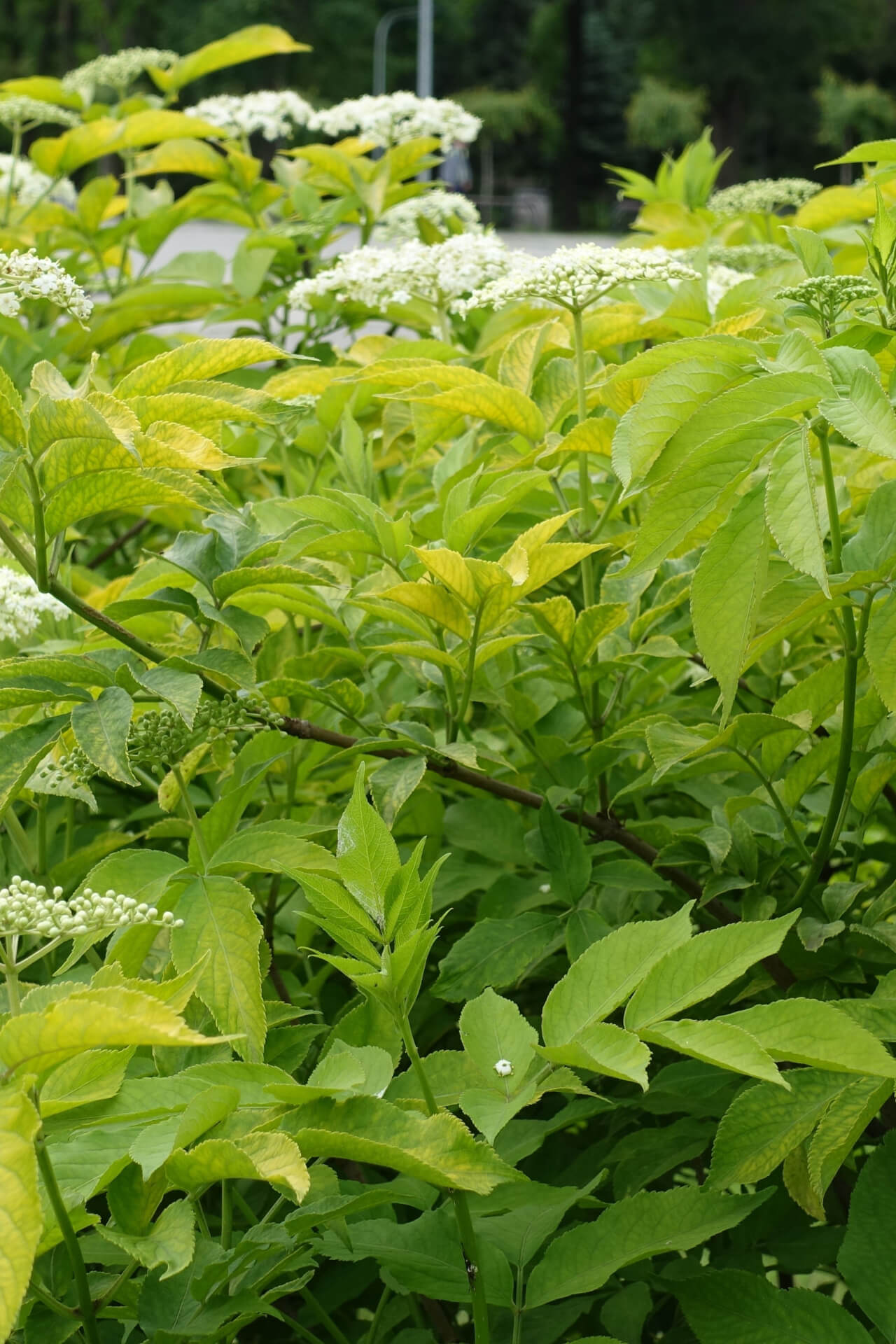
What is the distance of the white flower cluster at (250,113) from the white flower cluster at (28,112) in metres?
0.24

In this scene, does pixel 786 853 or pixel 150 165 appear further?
pixel 150 165

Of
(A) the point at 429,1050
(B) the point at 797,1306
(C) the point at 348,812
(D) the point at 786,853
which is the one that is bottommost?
(A) the point at 429,1050

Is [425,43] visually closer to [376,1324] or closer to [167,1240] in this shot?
[376,1324]

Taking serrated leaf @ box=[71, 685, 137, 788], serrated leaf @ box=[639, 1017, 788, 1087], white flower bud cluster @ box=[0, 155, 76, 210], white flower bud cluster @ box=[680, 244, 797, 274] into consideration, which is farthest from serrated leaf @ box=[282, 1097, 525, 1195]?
white flower bud cluster @ box=[0, 155, 76, 210]

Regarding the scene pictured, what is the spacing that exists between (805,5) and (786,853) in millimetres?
46780

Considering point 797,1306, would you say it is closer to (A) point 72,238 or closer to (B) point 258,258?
(B) point 258,258

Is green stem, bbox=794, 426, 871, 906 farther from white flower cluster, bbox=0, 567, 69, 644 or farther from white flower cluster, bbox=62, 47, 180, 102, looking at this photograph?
white flower cluster, bbox=62, 47, 180, 102

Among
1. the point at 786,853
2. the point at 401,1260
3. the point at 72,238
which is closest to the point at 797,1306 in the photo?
the point at 401,1260

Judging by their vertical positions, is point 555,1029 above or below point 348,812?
below

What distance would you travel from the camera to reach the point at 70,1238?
70cm

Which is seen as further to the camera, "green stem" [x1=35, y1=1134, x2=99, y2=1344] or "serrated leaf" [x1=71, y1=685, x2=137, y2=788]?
"serrated leaf" [x1=71, y1=685, x2=137, y2=788]

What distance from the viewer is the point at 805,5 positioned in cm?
4178

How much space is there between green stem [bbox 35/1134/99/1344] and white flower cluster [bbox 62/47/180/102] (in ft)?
8.12

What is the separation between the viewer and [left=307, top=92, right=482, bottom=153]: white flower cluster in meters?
2.48
